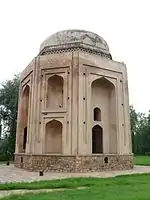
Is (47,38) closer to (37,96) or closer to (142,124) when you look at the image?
(37,96)

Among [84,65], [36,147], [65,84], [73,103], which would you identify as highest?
[84,65]

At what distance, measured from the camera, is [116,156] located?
16.4 metres

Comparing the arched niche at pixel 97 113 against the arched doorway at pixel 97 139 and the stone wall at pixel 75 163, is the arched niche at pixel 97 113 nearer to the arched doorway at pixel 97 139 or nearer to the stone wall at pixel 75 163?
the arched doorway at pixel 97 139

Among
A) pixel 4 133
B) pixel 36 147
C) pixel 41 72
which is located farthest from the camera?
pixel 4 133

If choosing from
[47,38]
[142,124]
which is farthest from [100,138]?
[142,124]

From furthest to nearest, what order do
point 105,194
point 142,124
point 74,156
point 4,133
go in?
point 142,124
point 4,133
point 74,156
point 105,194

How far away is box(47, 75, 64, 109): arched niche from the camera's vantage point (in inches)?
697

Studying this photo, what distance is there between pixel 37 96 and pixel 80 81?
10.2 feet

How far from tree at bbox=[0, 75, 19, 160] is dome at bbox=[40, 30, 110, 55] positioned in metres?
9.61

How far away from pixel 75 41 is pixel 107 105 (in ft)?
16.9

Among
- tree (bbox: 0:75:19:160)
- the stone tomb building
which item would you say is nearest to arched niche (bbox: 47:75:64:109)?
the stone tomb building

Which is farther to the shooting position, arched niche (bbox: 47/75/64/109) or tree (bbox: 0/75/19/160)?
tree (bbox: 0/75/19/160)

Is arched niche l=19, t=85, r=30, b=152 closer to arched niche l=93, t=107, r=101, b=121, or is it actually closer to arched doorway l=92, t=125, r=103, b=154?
arched doorway l=92, t=125, r=103, b=154

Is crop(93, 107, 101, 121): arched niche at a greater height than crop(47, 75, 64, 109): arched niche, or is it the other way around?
crop(47, 75, 64, 109): arched niche
